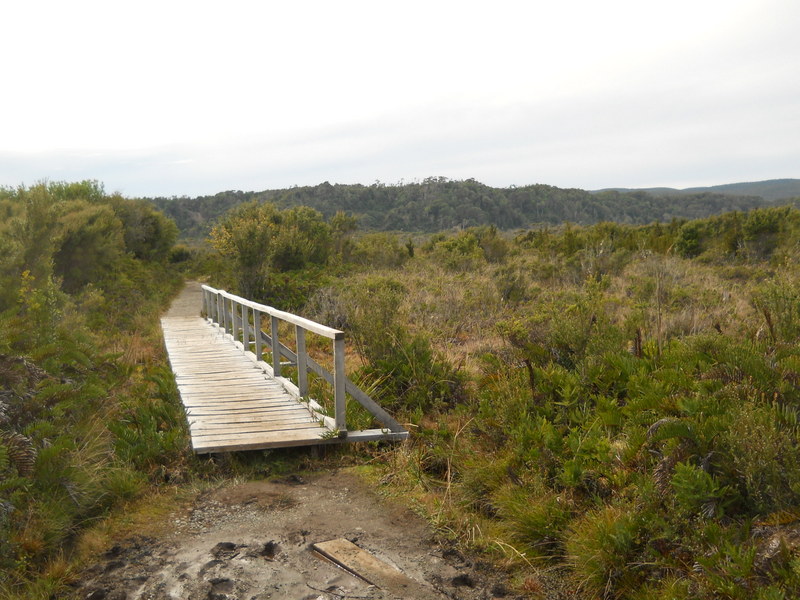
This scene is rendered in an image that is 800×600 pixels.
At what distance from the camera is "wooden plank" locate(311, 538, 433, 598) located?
328 centimetres

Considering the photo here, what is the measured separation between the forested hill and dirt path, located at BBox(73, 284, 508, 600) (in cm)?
7421

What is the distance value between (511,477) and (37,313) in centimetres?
532

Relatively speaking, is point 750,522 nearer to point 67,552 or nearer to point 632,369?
point 632,369

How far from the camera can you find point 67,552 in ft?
12.4

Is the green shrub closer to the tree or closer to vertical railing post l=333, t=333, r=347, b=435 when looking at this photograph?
vertical railing post l=333, t=333, r=347, b=435

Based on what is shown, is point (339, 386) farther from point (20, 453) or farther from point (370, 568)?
point (20, 453)

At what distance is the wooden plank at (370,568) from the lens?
3281 millimetres

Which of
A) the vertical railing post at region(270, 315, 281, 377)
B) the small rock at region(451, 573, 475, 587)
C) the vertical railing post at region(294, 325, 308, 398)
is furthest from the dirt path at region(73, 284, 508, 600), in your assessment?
the vertical railing post at region(270, 315, 281, 377)

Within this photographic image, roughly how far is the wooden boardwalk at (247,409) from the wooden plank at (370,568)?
1711 mm

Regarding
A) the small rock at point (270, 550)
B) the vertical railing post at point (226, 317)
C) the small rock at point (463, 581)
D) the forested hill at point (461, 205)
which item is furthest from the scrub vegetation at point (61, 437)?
the forested hill at point (461, 205)

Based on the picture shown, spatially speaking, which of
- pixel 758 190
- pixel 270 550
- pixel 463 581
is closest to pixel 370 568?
pixel 463 581

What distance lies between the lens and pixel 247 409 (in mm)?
6457

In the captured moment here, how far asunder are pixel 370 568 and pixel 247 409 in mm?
3298

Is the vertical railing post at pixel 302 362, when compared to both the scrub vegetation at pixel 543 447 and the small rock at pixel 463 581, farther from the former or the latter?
the small rock at pixel 463 581
